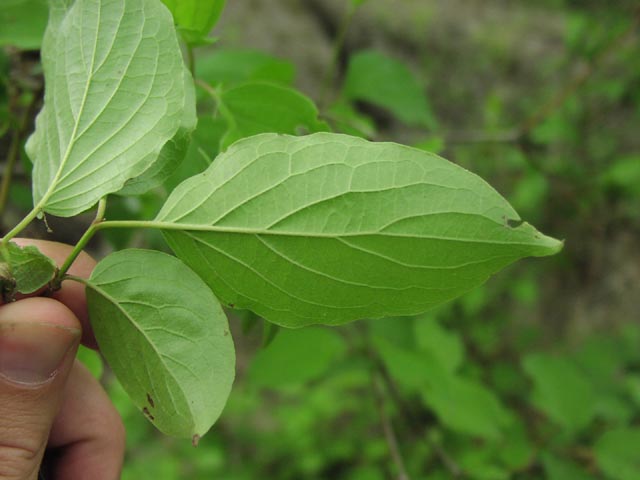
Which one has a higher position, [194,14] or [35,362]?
[194,14]

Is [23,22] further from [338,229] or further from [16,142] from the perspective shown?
[338,229]

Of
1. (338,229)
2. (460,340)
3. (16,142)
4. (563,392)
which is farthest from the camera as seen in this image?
(460,340)

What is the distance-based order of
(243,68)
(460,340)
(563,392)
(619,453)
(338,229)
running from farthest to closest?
(460,340) < (563,392) < (619,453) < (243,68) < (338,229)

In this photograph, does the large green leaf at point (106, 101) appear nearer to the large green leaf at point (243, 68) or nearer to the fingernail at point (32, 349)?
the fingernail at point (32, 349)

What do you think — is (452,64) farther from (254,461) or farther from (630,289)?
(254,461)

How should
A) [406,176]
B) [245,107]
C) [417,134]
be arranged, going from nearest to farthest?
[406,176] < [245,107] < [417,134]

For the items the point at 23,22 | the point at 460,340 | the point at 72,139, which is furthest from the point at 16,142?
the point at 460,340

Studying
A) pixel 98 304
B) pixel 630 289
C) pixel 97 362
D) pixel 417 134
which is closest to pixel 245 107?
pixel 98 304
